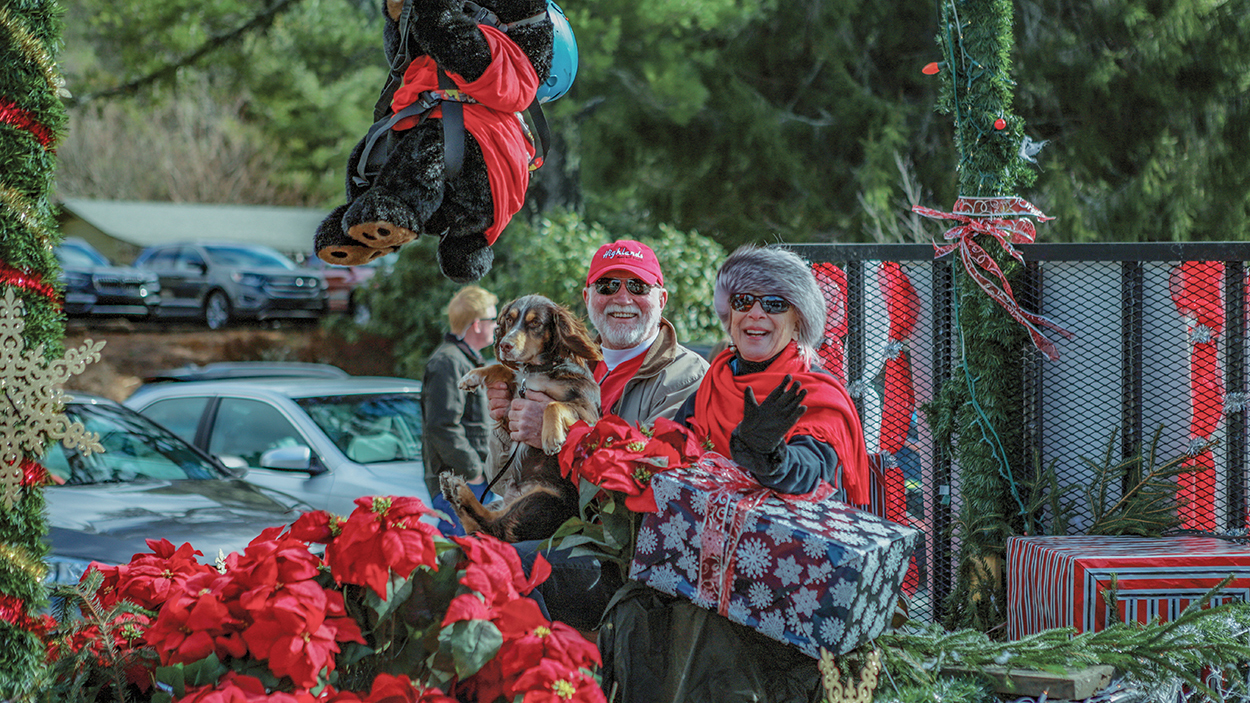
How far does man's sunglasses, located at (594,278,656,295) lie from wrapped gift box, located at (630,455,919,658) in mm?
891

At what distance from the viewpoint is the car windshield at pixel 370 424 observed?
6.66 metres

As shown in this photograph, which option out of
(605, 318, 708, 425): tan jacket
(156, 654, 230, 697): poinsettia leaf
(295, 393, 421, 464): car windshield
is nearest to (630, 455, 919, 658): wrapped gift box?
(605, 318, 708, 425): tan jacket

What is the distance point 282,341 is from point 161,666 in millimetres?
18840

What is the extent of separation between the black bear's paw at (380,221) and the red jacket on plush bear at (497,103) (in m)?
0.24

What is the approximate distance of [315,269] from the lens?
22.3 m

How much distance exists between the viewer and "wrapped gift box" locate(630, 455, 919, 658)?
2.13 meters

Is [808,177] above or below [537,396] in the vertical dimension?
above

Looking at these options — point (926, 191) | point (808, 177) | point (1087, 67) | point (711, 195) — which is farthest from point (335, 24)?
point (1087, 67)

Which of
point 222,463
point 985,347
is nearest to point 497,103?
point 985,347

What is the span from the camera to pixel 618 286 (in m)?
3.24

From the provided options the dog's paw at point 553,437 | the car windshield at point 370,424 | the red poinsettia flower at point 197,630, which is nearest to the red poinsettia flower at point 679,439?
the dog's paw at point 553,437

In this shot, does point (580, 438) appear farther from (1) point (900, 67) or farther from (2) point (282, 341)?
(2) point (282, 341)

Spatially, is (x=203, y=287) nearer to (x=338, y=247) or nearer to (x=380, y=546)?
(x=338, y=247)

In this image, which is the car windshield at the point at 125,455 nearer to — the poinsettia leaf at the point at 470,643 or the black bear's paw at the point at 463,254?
the black bear's paw at the point at 463,254
